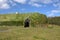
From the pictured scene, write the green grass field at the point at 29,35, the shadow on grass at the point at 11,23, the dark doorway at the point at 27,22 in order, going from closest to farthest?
the green grass field at the point at 29,35, the dark doorway at the point at 27,22, the shadow on grass at the point at 11,23

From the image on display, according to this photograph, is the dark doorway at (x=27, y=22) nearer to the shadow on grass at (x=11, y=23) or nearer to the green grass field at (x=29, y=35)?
the shadow on grass at (x=11, y=23)

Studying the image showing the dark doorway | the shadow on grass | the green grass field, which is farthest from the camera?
the shadow on grass

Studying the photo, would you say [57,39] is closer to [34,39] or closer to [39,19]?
[34,39]

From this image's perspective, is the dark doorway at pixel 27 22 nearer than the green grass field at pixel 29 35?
No

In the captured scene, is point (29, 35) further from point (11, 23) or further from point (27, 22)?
point (11, 23)

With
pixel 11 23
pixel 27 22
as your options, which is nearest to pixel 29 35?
pixel 27 22

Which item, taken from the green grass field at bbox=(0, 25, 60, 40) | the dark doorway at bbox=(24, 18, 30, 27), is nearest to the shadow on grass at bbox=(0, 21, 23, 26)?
the dark doorway at bbox=(24, 18, 30, 27)

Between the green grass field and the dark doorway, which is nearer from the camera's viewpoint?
the green grass field

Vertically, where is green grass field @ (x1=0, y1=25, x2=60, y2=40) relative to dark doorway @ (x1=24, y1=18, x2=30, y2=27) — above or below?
below

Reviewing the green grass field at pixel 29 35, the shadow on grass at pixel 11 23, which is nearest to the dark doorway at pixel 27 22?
the shadow on grass at pixel 11 23

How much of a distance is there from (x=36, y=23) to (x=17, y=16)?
7057 millimetres

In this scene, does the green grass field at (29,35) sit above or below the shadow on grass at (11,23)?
below

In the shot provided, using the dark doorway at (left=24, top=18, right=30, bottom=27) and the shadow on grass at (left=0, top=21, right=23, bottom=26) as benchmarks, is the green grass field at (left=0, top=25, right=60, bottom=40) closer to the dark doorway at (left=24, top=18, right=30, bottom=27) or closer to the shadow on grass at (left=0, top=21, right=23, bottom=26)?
the dark doorway at (left=24, top=18, right=30, bottom=27)

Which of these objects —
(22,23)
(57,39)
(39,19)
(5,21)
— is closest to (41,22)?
(39,19)
